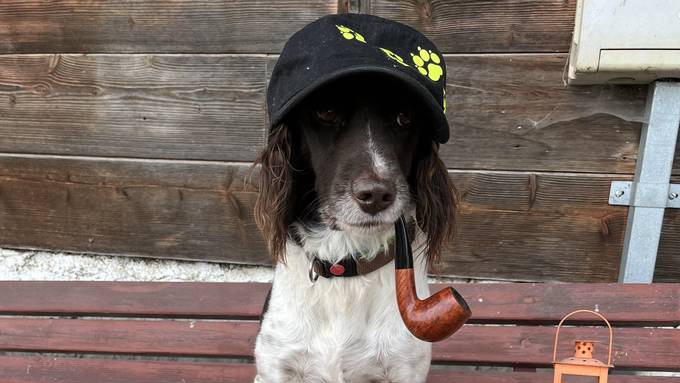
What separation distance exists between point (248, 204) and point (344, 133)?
1.23 metres

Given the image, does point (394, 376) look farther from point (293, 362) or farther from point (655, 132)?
point (655, 132)

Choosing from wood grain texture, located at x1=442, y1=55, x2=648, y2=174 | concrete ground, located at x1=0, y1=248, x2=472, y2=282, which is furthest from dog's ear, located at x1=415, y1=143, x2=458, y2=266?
concrete ground, located at x1=0, y1=248, x2=472, y2=282

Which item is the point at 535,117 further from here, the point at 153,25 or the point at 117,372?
the point at 117,372

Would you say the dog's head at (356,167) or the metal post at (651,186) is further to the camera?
the metal post at (651,186)

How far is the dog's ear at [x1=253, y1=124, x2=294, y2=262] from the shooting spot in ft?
4.49

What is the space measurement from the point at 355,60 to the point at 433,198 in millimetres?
495

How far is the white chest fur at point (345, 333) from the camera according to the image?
145 centimetres

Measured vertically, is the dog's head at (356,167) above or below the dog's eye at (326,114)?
below

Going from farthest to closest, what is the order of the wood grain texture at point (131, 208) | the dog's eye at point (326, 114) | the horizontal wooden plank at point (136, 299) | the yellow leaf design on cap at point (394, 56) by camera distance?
the wood grain texture at point (131, 208)
the horizontal wooden plank at point (136, 299)
the dog's eye at point (326, 114)
the yellow leaf design on cap at point (394, 56)

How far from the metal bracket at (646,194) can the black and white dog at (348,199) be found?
43.7 inches

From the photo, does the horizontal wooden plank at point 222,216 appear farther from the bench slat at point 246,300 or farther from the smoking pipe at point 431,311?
the smoking pipe at point 431,311

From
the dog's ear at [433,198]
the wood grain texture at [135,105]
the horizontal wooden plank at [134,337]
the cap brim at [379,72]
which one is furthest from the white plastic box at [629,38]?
the horizontal wooden plank at [134,337]

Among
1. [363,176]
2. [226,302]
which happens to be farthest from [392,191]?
[226,302]

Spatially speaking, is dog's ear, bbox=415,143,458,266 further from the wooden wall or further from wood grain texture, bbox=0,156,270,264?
wood grain texture, bbox=0,156,270,264
